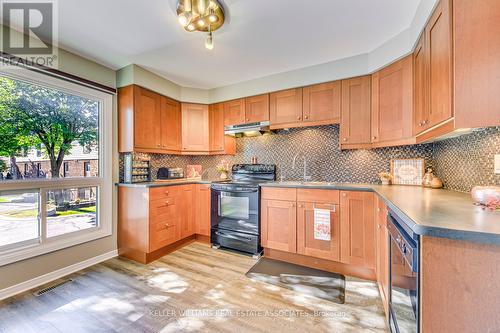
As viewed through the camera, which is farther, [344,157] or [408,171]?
[344,157]

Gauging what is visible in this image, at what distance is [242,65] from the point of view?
9.00 ft

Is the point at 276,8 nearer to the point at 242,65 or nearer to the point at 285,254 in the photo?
the point at 242,65

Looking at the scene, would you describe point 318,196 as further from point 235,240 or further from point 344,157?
point 235,240

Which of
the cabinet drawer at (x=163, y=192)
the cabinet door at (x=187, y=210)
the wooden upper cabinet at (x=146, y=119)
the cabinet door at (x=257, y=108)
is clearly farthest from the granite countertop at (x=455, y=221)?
the wooden upper cabinet at (x=146, y=119)

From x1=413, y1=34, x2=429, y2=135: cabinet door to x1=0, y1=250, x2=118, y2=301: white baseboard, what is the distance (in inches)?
150

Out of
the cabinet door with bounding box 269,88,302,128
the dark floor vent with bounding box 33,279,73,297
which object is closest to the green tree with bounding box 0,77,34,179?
the dark floor vent with bounding box 33,279,73,297

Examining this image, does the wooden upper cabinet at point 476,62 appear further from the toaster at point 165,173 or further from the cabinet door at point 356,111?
the toaster at point 165,173

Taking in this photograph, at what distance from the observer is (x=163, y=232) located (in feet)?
9.24

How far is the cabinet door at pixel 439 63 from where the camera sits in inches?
51.9

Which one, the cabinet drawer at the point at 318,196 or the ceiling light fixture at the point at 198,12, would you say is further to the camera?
the cabinet drawer at the point at 318,196

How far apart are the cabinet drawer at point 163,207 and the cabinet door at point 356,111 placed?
7.95 ft

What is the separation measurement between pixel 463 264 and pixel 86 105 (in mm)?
3635

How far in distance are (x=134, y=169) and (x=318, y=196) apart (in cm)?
249

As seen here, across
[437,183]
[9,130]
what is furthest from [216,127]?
[437,183]
